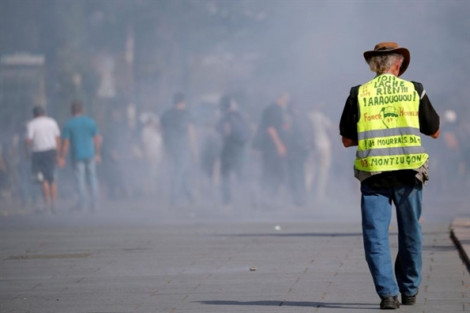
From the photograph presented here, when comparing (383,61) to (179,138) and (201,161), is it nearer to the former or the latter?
(179,138)

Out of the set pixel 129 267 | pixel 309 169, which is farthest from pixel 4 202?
pixel 129 267

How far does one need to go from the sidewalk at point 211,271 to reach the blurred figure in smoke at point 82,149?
5695 mm

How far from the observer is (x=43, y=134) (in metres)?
18.8

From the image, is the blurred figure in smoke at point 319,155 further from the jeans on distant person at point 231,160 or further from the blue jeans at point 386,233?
the blue jeans at point 386,233

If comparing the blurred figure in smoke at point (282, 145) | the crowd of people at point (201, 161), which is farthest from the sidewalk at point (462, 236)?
the blurred figure in smoke at point (282, 145)

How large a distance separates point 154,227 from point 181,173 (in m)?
6.30

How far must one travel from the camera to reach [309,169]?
21469mm

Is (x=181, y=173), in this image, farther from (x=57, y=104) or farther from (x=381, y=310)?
(x=381, y=310)

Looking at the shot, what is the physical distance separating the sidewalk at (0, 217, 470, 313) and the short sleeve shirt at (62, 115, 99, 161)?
570 cm

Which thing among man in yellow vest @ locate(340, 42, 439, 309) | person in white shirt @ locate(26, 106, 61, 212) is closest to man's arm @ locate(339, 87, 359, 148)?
man in yellow vest @ locate(340, 42, 439, 309)

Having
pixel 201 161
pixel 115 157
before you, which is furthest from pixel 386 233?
pixel 115 157

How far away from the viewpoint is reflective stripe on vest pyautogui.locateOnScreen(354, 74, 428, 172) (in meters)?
7.10

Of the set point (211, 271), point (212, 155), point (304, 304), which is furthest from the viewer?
point (212, 155)

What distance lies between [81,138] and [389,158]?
12.3 m
